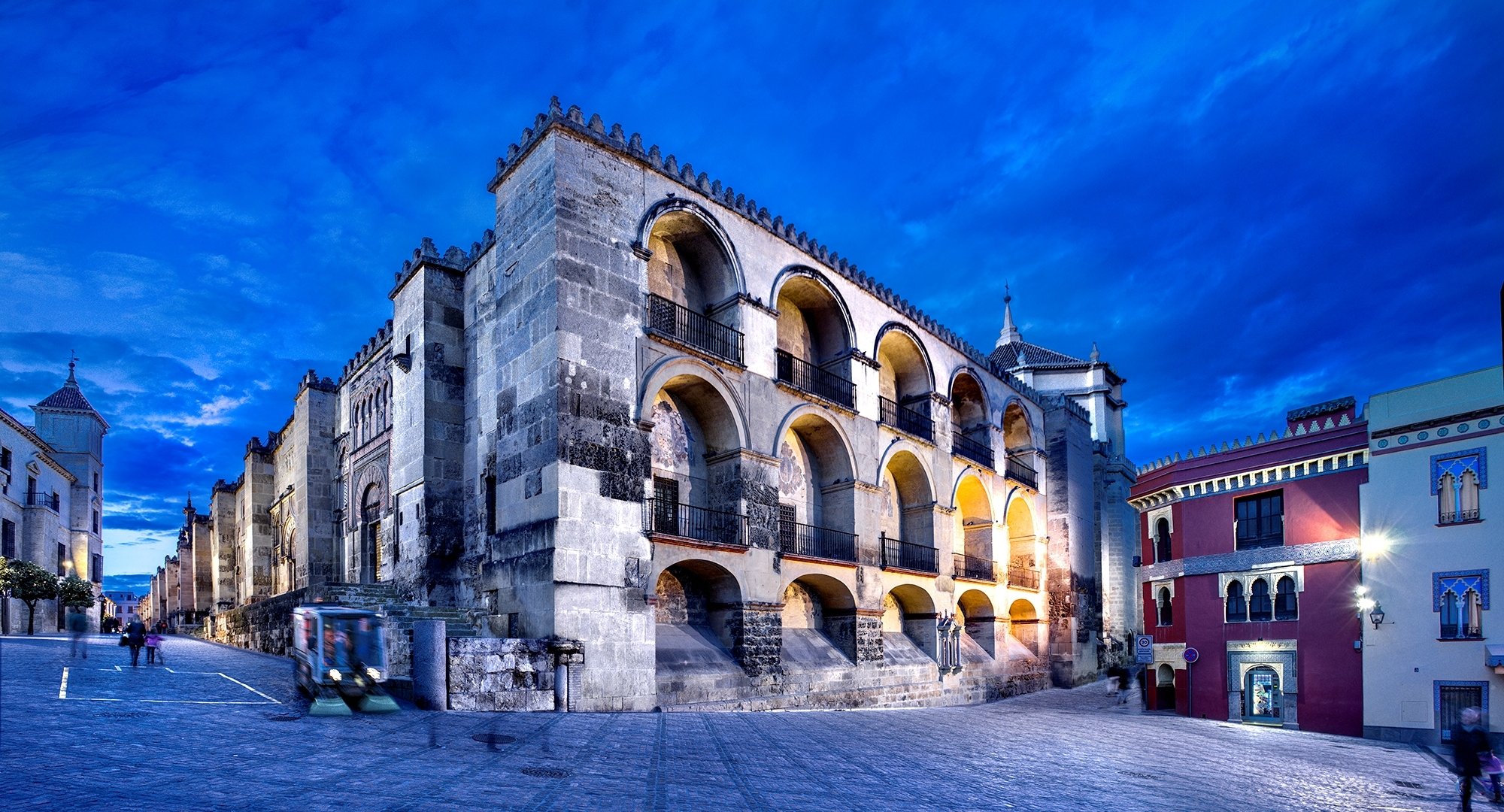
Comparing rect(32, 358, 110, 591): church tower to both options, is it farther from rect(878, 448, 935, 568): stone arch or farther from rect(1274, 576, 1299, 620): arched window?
rect(1274, 576, 1299, 620): arched window

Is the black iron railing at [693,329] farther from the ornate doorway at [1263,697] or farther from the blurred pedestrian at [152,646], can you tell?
the ornate doorway at [1263,697]

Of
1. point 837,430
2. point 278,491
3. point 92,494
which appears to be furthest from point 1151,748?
point 92,494

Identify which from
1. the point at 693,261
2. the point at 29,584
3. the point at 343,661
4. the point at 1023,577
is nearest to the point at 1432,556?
the point at 1023,577

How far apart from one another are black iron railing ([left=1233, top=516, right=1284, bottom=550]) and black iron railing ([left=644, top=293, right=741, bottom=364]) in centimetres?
1378

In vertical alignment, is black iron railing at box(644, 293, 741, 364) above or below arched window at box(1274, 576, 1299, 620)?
above

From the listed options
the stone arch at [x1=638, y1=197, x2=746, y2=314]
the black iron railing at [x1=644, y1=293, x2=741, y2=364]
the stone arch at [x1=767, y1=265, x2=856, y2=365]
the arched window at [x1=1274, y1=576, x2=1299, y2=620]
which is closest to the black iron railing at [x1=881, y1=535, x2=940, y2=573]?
A: the stone arch at [x1=767, y1=265, x2=856, y2=365]

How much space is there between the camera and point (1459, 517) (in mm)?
18938

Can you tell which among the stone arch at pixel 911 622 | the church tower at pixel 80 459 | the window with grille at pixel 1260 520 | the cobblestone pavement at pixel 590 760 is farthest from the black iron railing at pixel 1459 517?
the church tower at pixel 80 459

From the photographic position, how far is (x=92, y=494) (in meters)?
48.8

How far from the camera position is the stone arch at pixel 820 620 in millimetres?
22344

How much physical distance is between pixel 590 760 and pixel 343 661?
18.4 ft

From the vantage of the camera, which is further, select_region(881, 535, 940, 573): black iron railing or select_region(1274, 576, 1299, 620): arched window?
select_region(881, 535, 940, 573): black iron railing

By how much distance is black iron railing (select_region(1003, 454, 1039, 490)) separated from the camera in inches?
1291

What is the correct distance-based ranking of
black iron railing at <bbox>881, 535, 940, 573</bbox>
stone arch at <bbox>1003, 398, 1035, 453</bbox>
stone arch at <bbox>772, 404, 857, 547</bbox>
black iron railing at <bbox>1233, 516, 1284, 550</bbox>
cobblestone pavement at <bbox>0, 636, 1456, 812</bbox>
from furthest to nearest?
stone arch at <bbox>1003, 398, 1035, 453</bbox>
black iron railing at <bbox>881, 535, 940, 573</bbox>
stone arch at <bbox>772, 404, 857, 547</bbox>
black iron railing at <bbox>1233, 516, 1284, 550</bbox>
cobblestone pavement at <bbox>0, 636, 1456, 812</bbox>
